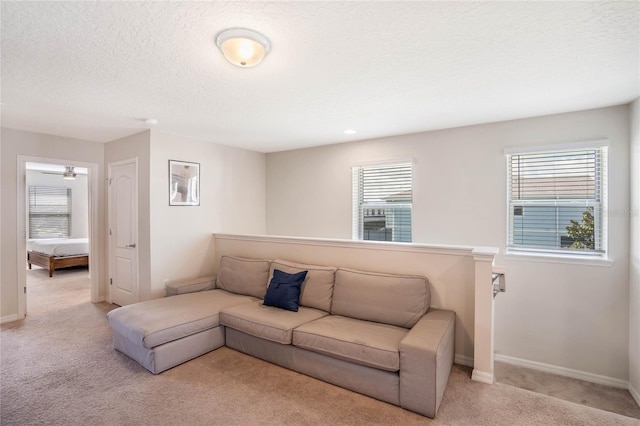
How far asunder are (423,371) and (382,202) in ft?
9.25

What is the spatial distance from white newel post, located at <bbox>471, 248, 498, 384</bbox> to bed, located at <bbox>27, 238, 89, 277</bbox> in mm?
8034

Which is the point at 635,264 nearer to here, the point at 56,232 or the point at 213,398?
the point at 213,398

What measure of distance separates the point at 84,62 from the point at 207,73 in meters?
0.83

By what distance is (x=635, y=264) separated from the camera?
2904 millimetres

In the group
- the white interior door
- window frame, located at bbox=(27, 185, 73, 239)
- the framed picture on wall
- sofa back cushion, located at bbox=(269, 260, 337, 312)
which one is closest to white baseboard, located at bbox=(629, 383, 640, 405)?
sofa back cushion, located at bbox=(269, 260, 337, 312)

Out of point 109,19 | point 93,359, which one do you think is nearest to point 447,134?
point 109,19

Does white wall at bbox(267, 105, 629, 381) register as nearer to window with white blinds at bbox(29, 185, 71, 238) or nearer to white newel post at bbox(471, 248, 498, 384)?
white newel post at bbox(471, 248, 498, 384)

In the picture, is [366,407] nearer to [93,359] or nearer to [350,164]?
[93,359]

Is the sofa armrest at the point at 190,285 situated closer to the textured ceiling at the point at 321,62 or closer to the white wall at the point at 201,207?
the white wall at the point at 201,207

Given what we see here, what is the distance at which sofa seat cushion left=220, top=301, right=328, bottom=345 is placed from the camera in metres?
2.76

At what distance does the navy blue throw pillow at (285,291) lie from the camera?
10.5ft

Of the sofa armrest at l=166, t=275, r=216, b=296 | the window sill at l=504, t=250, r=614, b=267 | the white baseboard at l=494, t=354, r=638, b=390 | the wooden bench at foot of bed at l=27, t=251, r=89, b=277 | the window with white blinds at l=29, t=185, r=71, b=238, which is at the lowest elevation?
the white baseboard at l=494, t=354, r=638, b=390

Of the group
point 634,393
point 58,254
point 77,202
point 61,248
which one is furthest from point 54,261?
point 634,393

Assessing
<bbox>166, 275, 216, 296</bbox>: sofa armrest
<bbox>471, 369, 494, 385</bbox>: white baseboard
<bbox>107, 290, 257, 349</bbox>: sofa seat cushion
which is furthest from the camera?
<bbox>166, 275, 216, 296</bbox>: sofa armrest
